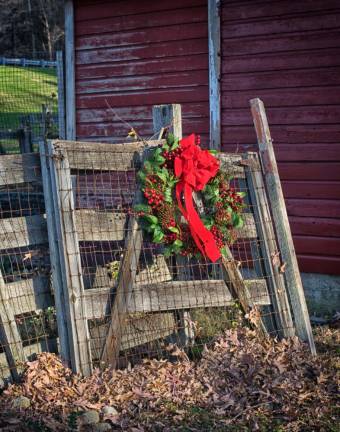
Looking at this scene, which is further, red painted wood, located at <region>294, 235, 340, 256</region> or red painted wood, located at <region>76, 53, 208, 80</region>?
red painted wood, located at <region>76, 53, 208, 80</region>

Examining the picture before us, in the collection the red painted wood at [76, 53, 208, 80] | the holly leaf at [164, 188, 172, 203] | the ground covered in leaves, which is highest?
the red painted wood at [76, 53, 208, 80]

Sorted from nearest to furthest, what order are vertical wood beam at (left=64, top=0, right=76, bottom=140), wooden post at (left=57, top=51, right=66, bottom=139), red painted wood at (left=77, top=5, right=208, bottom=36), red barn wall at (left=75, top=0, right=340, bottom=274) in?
red barn wall at (left=75, top=0, right=340, bottom=274), red painted wood at (left=77, top=5, right=208, bottom=36), vertical wood beam at (left=64, top=0, right=76, bottom=140), wooden post at (left=57, top=51, right=66, bottom=139)

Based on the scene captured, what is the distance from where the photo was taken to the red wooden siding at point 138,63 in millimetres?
8625

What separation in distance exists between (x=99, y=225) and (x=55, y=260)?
0.45 meters

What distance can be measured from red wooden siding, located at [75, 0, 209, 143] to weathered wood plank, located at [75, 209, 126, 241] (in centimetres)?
347

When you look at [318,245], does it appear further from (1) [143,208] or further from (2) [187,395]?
(2) [187,395]

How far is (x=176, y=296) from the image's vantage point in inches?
221

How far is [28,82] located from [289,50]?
23.1 m

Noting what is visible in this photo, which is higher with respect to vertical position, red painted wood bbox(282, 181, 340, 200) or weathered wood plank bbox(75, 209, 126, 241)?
red painted wood bbox(282, 181, 340, 200)

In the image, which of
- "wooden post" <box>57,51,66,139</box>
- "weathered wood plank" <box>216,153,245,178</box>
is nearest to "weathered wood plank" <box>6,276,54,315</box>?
"weathered wood plank" <box>216,153,245,178</box>

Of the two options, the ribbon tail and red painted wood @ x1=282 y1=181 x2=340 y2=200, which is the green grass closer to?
red painted wood @ x1=282 y1=181 x2=340 y2=200

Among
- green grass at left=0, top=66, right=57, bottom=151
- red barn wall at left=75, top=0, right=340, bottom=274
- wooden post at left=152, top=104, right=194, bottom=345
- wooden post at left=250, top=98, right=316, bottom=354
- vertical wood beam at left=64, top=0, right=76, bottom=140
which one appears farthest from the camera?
green grass at left=0, top=66, right=57, bottom=151

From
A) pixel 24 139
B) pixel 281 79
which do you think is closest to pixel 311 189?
pixel 281 79

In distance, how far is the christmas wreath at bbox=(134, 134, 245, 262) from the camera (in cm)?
546
